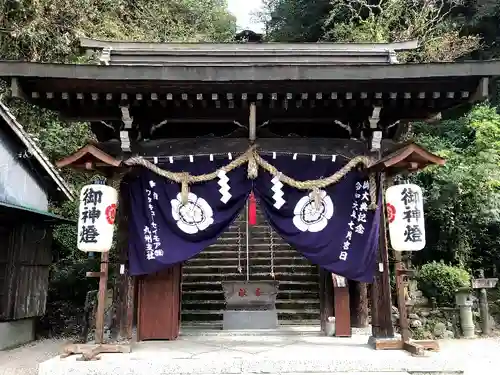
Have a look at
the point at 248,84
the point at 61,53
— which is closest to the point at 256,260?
the point at 248,84

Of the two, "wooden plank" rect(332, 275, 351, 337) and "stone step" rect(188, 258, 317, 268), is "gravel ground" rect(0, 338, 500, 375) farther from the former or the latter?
"stone step" rect(188, 258, 317, 268)

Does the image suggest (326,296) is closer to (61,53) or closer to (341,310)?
(341,310)

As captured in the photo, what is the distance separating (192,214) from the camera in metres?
6.62

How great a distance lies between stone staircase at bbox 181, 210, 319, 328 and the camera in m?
11.2

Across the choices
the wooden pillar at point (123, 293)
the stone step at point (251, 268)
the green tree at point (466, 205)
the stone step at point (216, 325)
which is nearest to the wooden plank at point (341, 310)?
the stone step at point (216, 325)

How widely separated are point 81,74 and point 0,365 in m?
5.65

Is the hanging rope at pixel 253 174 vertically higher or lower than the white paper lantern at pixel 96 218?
higher

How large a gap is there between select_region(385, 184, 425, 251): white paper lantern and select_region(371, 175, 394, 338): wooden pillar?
1.33 ft

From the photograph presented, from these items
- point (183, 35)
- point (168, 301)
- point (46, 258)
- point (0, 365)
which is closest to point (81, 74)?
point (168, 301)

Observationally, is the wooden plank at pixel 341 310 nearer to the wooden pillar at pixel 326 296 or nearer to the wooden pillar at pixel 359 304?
the wooden pillar at pixel 326 296

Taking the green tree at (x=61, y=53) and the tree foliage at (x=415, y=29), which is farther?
the tree foliage at (x=415, y=29)

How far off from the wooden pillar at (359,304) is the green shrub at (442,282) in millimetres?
2477

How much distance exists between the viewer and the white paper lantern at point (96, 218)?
20.5ft

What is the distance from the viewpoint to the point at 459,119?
17094 millimetres
